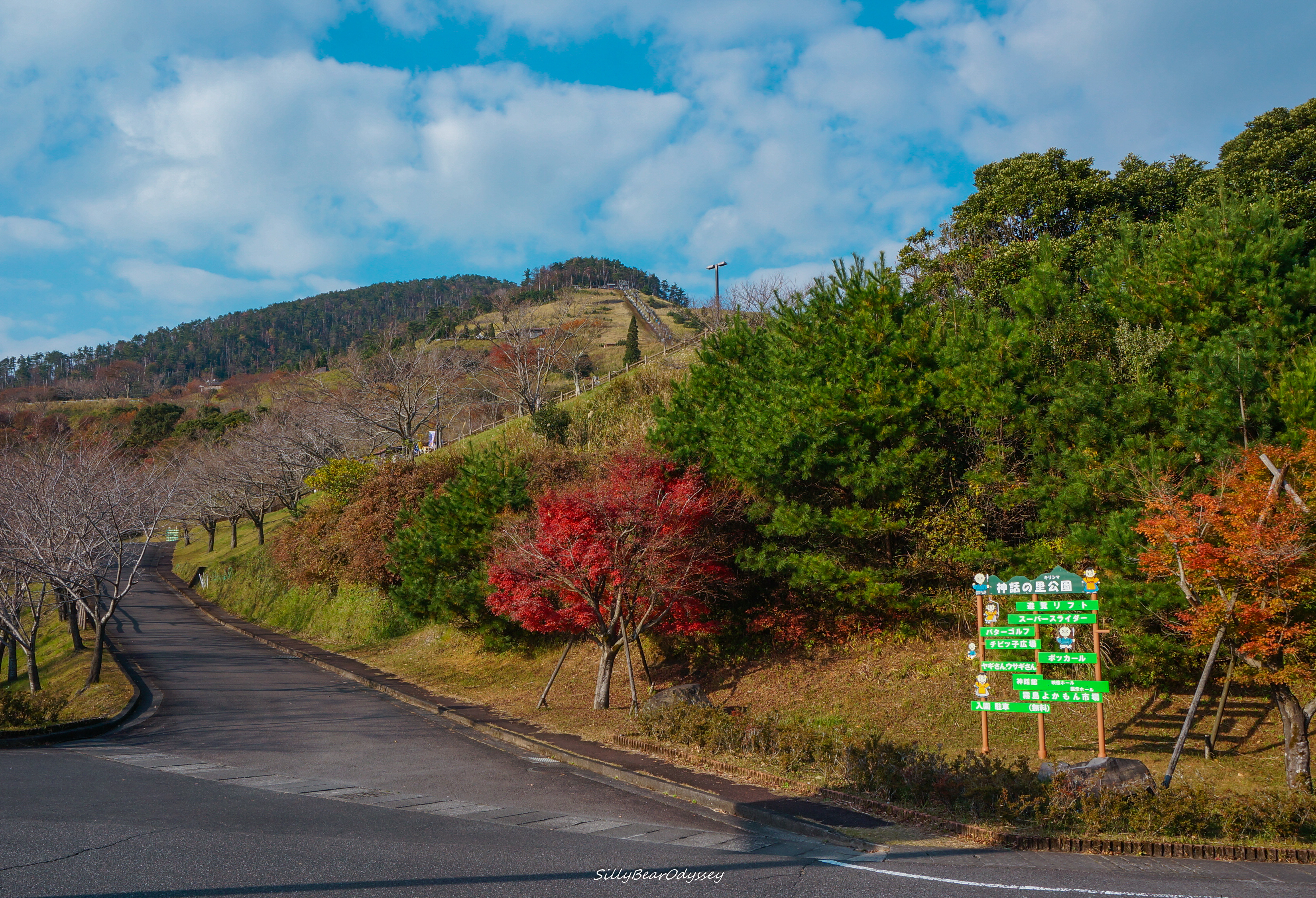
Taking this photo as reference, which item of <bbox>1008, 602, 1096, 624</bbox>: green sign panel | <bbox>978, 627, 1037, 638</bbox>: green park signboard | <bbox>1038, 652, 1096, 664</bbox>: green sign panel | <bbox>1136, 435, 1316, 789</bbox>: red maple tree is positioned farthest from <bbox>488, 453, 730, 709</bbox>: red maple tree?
<bbox>1136, 435, 1316, 789</bbox>: red maple tree


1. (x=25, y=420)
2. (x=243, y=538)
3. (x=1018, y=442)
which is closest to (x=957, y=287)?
(x=1018, y=442)

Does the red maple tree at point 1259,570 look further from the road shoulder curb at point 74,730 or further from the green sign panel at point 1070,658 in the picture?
the road shoulder curb at point 74,730

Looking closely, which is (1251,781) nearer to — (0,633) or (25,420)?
(0,633)

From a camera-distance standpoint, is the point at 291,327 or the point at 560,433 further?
the point at 291,327

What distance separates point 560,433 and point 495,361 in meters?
45.2

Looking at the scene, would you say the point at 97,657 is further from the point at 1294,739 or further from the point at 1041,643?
the point at 1294,739

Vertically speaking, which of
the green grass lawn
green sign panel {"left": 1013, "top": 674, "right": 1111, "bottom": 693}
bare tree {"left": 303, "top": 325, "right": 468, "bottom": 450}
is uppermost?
bare tree {"left": 303, "top": 325, "right": 468, "bottom": 450}

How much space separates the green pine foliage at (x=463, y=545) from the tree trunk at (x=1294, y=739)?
56.1 ft

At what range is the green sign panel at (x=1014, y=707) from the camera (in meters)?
11.7

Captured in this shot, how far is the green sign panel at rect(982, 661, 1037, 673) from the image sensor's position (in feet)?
39.1

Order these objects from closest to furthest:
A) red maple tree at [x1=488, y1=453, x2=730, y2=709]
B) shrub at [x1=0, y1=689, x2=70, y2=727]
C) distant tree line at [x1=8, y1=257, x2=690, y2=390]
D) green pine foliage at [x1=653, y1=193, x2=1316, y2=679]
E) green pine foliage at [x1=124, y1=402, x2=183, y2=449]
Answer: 1. green pine foliage at [x1=653, y1=193, x2=1316, y2=679]
2. shrub at [x1=0, y1=689, x2=70, y2=727]
3. red maple tree at [x1=488, y1=453, x2=730, y2=709]
4. green pine foliage at [x1=124, y1=402, x2=183, y2=449]
5. distant tree line at [x1=8, y1=257, x2=690, y2=390]

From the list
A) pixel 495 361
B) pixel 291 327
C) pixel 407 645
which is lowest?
pixel 407 645

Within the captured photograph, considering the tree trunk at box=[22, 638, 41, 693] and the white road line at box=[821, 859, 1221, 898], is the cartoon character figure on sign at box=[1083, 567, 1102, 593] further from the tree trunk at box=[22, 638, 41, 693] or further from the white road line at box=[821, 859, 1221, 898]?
the tree trunk at box=[22, 638, 41, 693]

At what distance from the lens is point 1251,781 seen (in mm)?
11180
